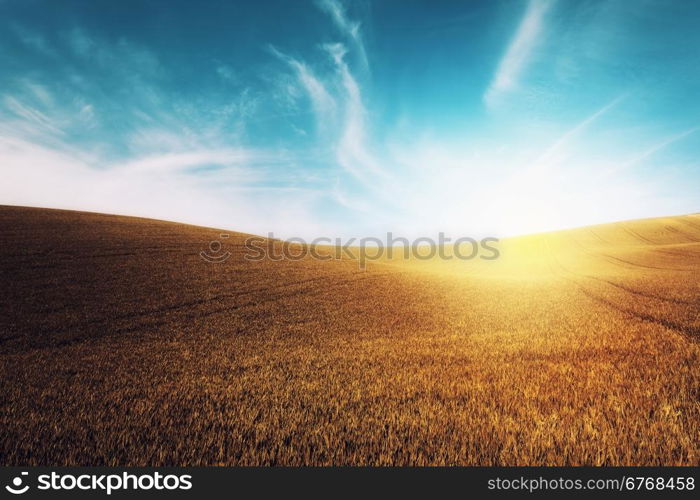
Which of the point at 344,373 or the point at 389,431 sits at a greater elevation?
the point at 389,431

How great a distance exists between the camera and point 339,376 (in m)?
6.12

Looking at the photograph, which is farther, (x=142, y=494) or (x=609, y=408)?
(x=609, y=408)

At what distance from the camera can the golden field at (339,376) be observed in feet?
11.5

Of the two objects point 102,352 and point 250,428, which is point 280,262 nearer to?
point 102,352

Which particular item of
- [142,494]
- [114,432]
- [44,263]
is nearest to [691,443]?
[142,494]

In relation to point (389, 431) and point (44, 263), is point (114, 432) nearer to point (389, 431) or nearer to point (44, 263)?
point (389, 431)

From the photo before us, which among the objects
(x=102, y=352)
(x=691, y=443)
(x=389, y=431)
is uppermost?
(x=691, y=443)

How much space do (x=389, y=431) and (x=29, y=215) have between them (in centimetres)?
4991

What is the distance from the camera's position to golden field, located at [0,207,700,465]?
Answer: 11.5 ft

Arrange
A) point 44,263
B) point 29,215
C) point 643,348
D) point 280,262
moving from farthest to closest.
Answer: point 29,215 → point 280,262 → point 44,263 → point 643,348

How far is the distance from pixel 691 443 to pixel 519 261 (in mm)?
59941

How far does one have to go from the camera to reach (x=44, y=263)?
1991 cm

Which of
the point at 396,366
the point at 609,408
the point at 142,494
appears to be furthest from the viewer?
the point at 396,366

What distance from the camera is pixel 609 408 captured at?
4266 mm
